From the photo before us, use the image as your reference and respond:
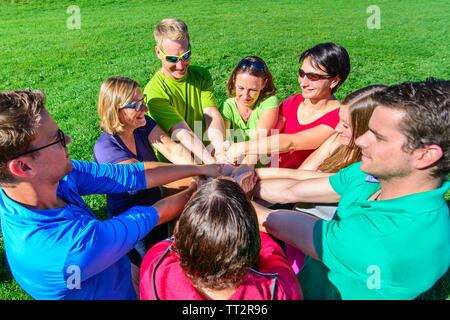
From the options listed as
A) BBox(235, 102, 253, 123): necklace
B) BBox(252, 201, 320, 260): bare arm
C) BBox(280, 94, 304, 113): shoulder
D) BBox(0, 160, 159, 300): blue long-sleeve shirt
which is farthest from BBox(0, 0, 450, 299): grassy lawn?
BBox(280, 94, 304, 113): shoulder

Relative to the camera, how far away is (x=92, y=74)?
358 inches

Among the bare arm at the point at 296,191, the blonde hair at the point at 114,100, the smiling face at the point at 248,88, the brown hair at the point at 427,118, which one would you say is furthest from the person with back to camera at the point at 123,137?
the brown hair at the point at 427,118

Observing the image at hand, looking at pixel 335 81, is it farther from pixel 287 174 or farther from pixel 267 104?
pixel 287 174

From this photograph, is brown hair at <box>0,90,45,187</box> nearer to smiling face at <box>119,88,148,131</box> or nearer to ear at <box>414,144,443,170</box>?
smiling face at <box>119,88,148,131</box>

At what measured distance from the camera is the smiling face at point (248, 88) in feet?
11.9

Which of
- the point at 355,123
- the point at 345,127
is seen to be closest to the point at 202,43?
the point at 345,127

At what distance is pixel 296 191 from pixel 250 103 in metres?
1.52

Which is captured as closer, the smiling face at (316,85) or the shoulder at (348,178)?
the shoulder at (348,178)

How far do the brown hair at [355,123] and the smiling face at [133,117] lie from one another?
1.72 metres

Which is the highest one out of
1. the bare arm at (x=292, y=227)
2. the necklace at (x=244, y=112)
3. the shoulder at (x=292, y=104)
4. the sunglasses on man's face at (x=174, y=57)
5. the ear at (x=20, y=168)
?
the sunglasses on man's face at (x=174, y=57)

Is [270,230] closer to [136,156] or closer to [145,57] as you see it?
[136,156]

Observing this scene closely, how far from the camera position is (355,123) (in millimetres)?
2533

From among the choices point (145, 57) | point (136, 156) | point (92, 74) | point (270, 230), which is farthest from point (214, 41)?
point (270, 230)

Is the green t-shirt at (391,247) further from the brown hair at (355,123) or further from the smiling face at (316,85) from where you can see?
the smiling face at (316,85)
